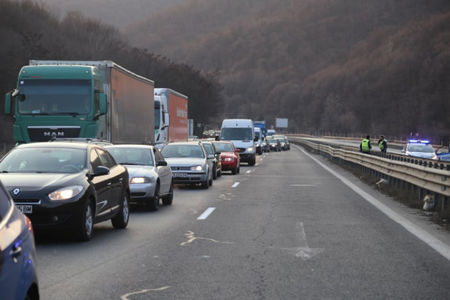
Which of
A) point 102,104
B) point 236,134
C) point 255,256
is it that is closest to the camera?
point 255,256

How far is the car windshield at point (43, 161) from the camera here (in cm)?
1062

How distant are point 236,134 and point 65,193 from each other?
31719 mm

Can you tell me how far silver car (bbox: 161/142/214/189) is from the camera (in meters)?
21.5

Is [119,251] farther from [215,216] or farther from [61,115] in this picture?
[61,115]

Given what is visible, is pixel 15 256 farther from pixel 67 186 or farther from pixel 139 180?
pixel 139 180

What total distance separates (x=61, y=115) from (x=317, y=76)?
173 m

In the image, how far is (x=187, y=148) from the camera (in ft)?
76.2

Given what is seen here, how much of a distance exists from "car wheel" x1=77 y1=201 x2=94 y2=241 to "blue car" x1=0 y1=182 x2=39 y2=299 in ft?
18.3

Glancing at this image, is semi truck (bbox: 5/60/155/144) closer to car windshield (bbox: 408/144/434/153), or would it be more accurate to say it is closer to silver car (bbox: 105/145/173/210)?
silver car (bbox: 105/145/173/210)

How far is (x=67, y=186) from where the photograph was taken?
9.84m

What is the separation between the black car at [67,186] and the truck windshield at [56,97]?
8.53 m

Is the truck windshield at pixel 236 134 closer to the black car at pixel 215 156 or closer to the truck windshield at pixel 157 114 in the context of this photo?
the truck windshield at pixel 157 114

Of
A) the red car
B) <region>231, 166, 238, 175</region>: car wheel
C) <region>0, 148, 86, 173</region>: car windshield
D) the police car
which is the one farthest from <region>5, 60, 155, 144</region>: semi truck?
the police car

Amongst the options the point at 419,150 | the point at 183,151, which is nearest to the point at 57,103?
the point at 183,151
